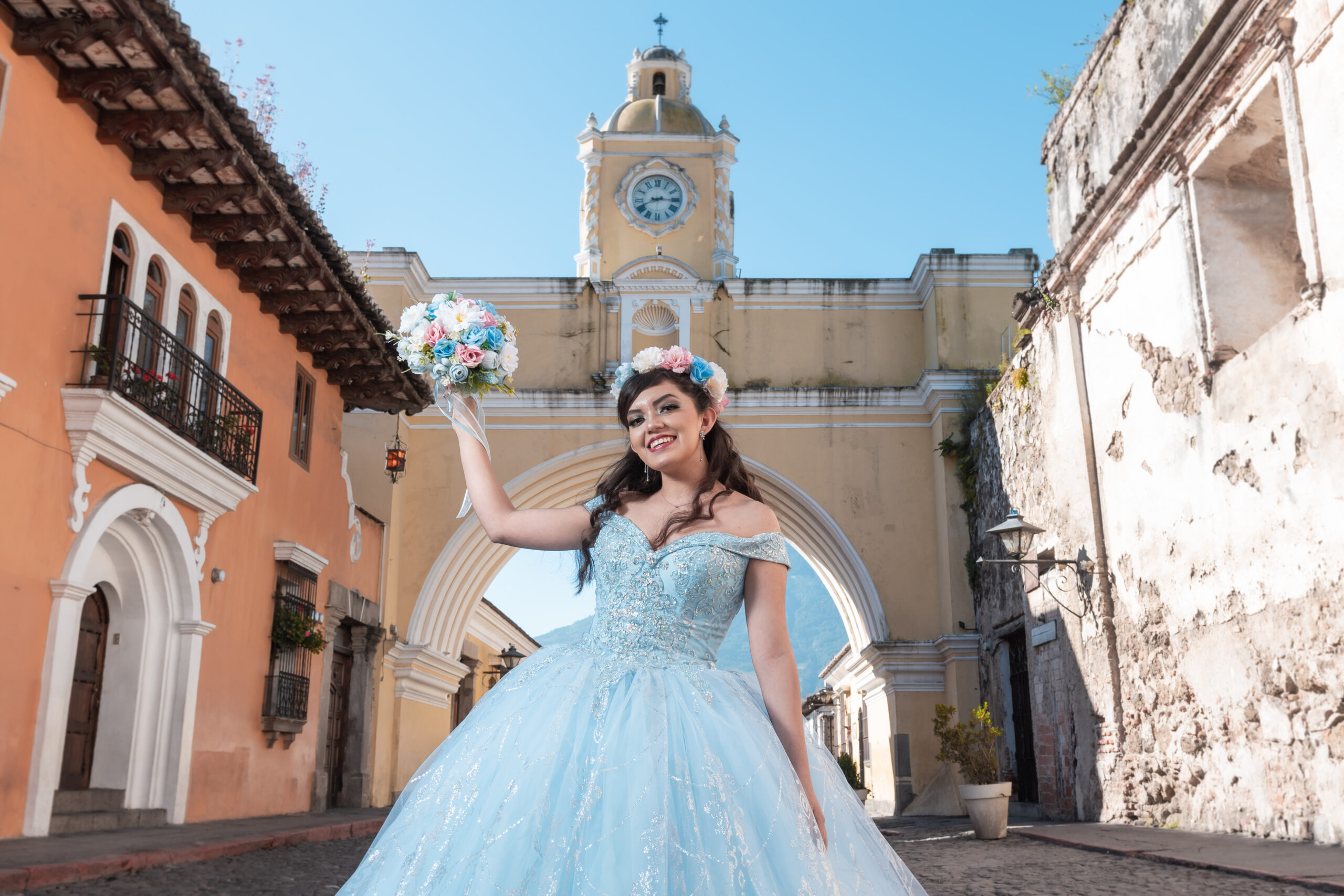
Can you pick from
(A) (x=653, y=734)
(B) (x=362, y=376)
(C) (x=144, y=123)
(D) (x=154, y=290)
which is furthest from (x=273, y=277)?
(A) (x=653, y=734)

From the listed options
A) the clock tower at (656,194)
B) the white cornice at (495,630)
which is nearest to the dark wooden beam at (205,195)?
the clock tower at (656,194)

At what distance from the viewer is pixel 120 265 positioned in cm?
834

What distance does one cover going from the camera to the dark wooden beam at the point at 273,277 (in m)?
10.4

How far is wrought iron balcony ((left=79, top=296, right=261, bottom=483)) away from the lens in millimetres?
7449

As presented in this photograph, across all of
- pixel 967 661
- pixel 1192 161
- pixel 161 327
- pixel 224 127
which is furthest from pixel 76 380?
pixel 967 661

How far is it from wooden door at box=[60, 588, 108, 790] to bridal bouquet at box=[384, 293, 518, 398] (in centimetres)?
630

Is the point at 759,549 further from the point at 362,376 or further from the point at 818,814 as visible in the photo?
the point at 362,376

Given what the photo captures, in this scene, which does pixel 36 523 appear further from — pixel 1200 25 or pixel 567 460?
pixel 567 460

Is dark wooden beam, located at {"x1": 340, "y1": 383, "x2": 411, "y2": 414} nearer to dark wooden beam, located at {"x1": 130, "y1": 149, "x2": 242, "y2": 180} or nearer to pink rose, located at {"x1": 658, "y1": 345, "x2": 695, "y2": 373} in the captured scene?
dark wooden beam, located at {"x1": 130, "y1": 149, "x2": 242, "y2": 180}

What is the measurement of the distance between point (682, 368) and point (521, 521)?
1.76ft

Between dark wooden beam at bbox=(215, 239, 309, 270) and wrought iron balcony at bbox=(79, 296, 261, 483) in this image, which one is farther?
dark wooden beam at bbox=(215, 239, 309, 270)

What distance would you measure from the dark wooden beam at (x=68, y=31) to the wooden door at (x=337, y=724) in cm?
864

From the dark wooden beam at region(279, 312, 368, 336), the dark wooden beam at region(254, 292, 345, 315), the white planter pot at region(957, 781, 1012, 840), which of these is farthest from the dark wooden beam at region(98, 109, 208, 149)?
the white planter pot at region(957, 781, 1012, 840)

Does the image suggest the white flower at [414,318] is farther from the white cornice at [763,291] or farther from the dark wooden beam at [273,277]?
the white cornice at [763,291]
